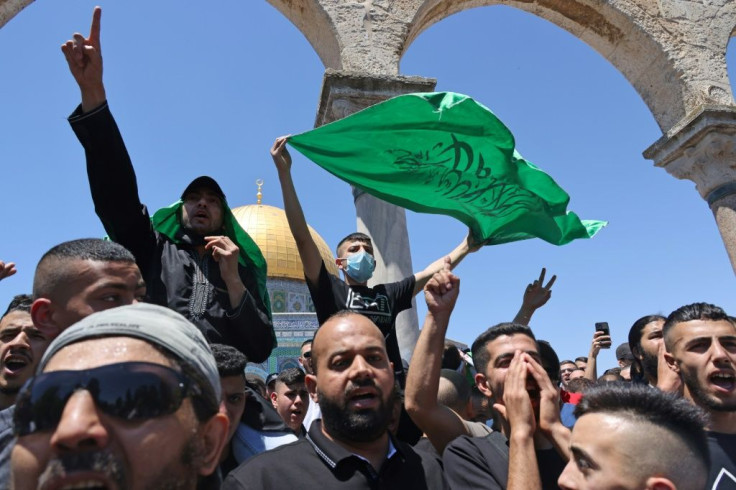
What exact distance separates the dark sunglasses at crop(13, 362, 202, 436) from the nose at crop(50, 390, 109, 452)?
15 millimetres

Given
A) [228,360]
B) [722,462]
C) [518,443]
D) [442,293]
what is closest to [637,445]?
[518,443]

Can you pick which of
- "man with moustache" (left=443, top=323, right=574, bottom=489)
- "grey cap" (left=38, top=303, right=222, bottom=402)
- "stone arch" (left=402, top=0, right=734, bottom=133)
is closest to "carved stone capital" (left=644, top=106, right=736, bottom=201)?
"stone arch" (left=402, top=0, right=734, bottom=133)

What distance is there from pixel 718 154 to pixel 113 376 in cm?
681

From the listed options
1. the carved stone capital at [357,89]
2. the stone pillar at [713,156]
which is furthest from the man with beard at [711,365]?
the stone pillar at [713,156]

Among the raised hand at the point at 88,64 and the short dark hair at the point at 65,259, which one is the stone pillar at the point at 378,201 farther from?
the short dark hair at the point at 65,259

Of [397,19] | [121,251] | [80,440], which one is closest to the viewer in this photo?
[80,440]

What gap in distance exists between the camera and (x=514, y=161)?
4348 mm

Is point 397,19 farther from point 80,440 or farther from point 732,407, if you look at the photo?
point 80,440

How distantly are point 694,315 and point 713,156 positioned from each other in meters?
4.46

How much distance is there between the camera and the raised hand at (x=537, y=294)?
151 inches

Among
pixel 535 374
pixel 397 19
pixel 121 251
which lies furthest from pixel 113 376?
pixel 397 19

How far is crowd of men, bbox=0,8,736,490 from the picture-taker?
100cm

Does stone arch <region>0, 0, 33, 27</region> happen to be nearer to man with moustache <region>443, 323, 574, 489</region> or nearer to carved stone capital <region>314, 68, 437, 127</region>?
carved stone capital <region>314, 68, 437, 127</region>

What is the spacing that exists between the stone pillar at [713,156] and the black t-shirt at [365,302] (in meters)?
4.49
